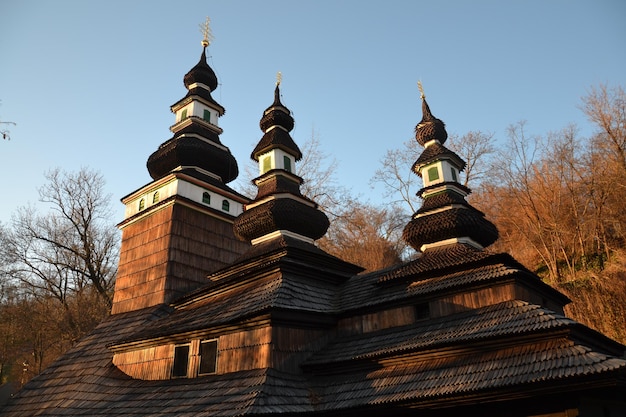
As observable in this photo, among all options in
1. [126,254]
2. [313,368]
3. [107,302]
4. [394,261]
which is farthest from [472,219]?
[107,302]

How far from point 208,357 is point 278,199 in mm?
6210

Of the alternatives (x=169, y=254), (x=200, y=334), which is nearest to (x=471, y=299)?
(x=200, y=334)

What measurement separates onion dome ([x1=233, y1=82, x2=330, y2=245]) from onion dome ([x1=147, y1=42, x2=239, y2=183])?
13.3 ft

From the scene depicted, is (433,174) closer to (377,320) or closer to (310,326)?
(377,320)

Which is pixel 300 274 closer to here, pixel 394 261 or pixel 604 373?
pixel 604 373

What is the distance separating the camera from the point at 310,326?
1227cm

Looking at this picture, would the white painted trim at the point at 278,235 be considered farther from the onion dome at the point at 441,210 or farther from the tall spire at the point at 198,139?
the tall spire at the point at 198,139

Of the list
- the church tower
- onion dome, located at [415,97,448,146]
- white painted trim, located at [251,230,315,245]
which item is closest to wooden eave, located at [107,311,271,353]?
the church tower

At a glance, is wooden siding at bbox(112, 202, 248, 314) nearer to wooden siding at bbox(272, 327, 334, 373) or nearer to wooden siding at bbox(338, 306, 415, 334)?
wooden siding at bbox(272, 327, 334, 373)

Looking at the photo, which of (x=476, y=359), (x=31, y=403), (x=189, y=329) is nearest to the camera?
(x=476, y=359)

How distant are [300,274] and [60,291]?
22.2 m

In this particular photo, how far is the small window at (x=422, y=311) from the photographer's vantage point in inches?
457

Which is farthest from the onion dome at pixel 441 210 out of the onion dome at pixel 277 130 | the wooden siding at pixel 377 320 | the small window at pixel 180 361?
the small window at pixel 180 361

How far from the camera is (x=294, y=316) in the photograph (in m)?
11.7
